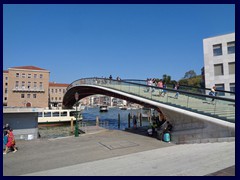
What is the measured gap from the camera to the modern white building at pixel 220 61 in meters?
31.0

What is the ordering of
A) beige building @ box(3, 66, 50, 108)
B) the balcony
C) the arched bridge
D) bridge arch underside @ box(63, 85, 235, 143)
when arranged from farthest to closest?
beige building @ box(3, 66, 50, 108), the balcony, the arched bridge, bridge arch underside @ box(63, 85, 235, 143)

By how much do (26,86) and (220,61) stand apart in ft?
198

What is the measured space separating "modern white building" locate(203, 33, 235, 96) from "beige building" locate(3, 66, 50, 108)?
5518cm

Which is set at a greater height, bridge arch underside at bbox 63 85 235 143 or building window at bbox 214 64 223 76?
building window at bbox 214 64 223 76

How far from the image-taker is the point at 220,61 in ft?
105

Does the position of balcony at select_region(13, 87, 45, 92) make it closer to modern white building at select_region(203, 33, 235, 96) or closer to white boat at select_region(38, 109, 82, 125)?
white boat at select_region(38, 109, 82, 125)

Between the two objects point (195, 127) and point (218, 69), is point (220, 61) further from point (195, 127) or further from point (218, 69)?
point (195, 127)

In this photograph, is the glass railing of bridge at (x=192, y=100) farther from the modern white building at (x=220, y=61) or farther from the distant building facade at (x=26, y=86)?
the distant building facade at (x=26, y=86)

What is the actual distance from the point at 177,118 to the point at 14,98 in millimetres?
66257

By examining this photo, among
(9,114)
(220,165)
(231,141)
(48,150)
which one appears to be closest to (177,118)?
(231,141)

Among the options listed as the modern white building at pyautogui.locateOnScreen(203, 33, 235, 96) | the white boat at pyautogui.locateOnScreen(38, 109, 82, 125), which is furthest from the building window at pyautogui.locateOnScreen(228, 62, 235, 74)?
the white boat at pyautogui.locateOnScreen(38, 109, 82, 125)

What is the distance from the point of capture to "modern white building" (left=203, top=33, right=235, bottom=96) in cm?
3102

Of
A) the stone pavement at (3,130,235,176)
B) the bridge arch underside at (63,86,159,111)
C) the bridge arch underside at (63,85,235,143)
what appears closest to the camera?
the stone pavement at (3,130,235,176)

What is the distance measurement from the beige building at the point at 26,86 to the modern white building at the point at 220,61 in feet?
181
